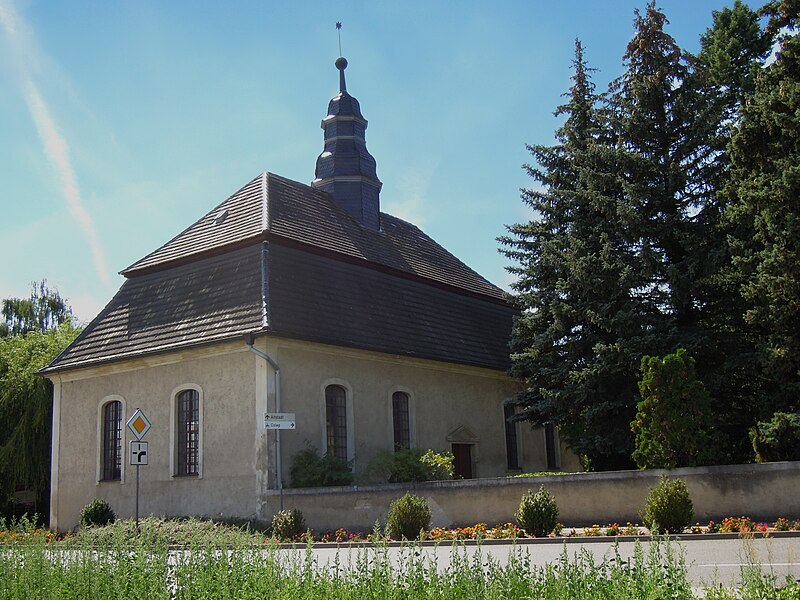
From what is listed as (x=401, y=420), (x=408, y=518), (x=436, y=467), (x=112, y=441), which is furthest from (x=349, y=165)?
(x=408, y=518)

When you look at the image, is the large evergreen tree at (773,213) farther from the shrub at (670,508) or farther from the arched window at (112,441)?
the arched window at (112,441)

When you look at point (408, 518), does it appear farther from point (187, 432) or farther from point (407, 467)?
point (187, 432)

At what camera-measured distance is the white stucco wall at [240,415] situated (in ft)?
67.8

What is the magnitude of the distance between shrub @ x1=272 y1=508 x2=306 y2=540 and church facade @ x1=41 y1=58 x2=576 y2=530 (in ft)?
5.02

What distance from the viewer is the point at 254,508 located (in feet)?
65.6

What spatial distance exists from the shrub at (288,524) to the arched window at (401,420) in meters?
6.33

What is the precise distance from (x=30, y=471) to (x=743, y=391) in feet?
69.4

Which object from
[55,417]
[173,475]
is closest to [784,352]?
[173,475]

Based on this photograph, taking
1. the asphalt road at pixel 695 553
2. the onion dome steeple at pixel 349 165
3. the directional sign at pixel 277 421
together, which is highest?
the onion dome steeple at pixel 349 165

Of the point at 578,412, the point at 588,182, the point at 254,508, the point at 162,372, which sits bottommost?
the point at 254,508

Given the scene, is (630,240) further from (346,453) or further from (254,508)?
(254,508)

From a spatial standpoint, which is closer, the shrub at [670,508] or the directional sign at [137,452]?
the shrub at [670,508]

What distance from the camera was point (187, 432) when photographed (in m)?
22.3

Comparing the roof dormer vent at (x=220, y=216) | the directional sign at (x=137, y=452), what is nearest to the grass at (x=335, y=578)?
the directional sign at (x=137, y=452)
